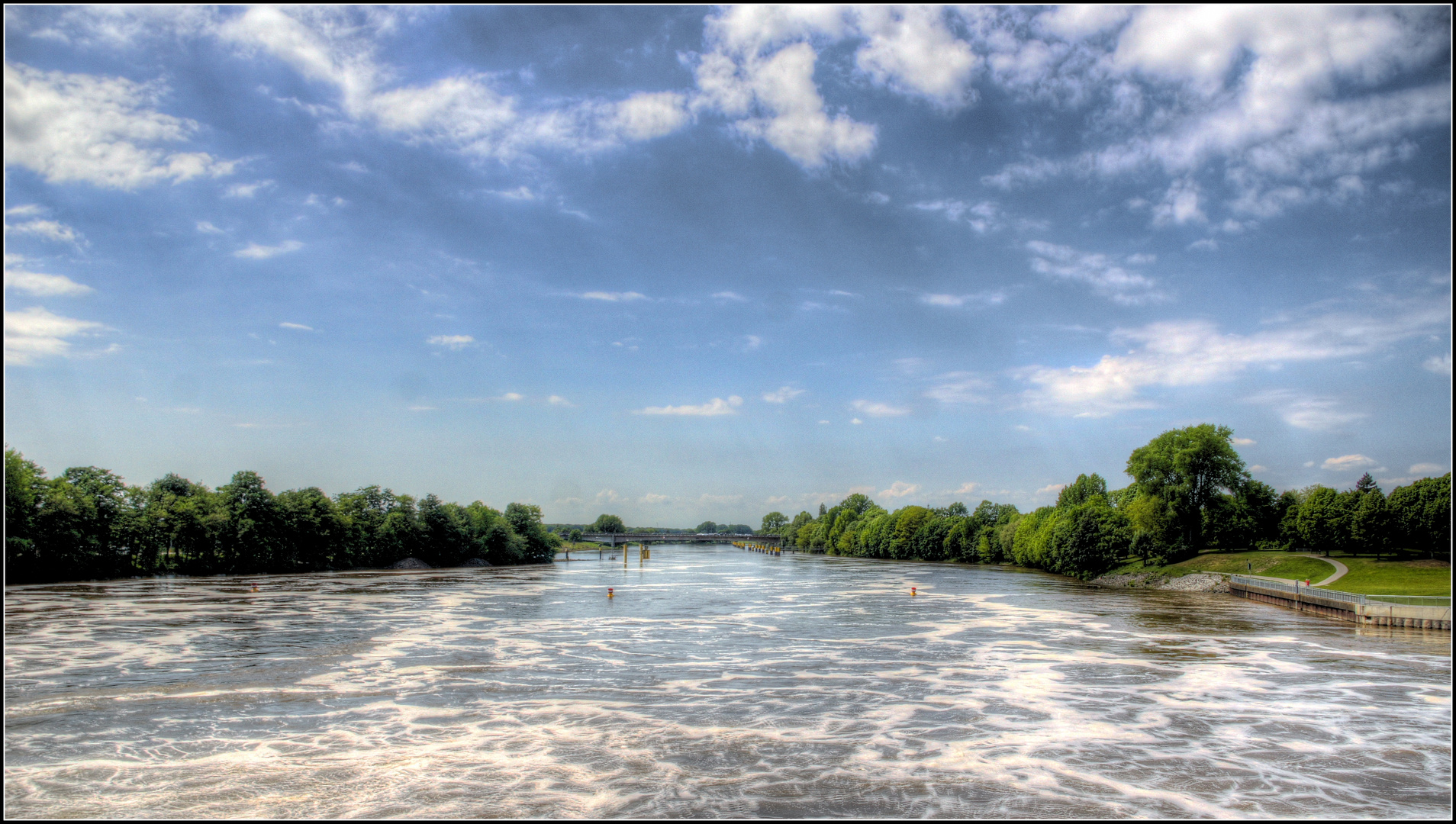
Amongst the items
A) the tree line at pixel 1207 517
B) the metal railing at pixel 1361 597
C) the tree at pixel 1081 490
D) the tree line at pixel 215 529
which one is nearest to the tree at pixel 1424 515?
the tree line at pixel 1207 517

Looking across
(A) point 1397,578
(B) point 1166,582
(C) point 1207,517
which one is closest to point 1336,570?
(A) point 1397,578

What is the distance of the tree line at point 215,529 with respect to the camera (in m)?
76.2

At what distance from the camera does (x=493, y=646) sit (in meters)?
40.4

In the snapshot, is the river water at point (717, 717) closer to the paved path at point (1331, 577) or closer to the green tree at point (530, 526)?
the paved path at point (1331, 577)

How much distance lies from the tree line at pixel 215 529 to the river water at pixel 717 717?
32826mm

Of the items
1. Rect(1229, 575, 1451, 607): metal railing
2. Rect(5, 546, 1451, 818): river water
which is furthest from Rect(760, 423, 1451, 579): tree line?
Rect(5, 546, 1451, 818): river water

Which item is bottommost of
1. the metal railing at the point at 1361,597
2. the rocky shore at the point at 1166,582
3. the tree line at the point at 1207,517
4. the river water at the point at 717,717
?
the rocky shore at the point at 1166,582

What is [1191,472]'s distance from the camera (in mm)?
97188

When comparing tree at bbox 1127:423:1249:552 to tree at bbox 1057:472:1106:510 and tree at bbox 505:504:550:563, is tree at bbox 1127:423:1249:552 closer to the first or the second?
tree at bbox 1057:472:1106:510

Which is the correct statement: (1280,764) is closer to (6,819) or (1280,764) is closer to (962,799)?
(962,799)

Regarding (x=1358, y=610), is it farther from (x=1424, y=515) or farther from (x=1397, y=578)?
(x=1424, y=515)

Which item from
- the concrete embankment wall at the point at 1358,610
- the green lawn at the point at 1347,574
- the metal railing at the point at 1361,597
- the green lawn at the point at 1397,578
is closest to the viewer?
the concrete embankment wall at the point at 1358,610

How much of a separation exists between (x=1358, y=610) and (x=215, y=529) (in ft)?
371

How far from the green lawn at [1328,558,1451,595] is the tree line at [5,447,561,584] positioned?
10798 centimetres
